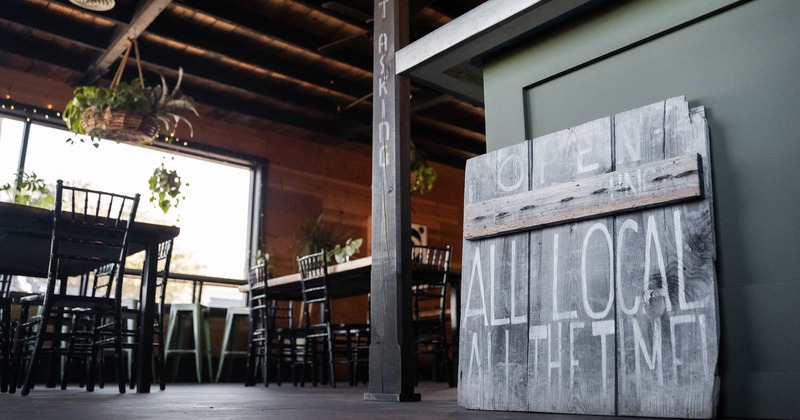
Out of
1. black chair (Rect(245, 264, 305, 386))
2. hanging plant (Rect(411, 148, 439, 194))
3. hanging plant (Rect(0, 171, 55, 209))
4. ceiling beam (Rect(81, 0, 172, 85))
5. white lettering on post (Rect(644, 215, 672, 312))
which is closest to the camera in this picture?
white lettering on post (Rect(644, 215, 672, 312))

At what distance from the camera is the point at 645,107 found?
7.04 feet

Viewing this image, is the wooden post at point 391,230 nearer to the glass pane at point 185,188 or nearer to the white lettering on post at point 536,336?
the white lettering on post at point 536,336

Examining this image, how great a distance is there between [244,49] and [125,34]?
1156mm

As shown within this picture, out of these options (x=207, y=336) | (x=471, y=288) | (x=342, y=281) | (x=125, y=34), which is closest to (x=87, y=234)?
(x=342, y=281)

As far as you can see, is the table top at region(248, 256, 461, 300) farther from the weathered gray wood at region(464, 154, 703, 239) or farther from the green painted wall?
the green painted wall

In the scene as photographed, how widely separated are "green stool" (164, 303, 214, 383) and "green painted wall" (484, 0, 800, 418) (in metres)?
4.85

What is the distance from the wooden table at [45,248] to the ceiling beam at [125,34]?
2081mm

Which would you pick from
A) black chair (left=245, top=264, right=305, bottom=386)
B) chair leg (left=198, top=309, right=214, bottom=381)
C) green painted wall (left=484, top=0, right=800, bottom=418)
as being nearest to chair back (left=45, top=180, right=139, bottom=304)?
black chair (left=245, top=264, right=305, bottom=386)

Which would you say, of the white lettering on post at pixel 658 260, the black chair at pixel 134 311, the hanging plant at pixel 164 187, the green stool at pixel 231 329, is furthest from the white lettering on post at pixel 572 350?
the hanging plant at pixel 164 187

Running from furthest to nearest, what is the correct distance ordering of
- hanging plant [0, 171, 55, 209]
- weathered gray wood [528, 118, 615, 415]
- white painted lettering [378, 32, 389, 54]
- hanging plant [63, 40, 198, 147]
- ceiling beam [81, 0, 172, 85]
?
ceiling beam [81, 0, 172, 85] → hanging plant [63, 40, 198, 147] → hanging plant [0, 171, 55, 209] → white painted lettering [378, 32, 389, 54] → weathered gray wood [528, 118, 615, 415]

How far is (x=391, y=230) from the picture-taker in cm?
294

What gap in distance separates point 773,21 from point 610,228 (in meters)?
0.77

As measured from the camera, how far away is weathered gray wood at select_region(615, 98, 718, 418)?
1.85 m

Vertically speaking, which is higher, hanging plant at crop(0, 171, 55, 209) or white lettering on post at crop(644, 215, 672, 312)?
hanging plant at crop(0, 171, 55, 209)
